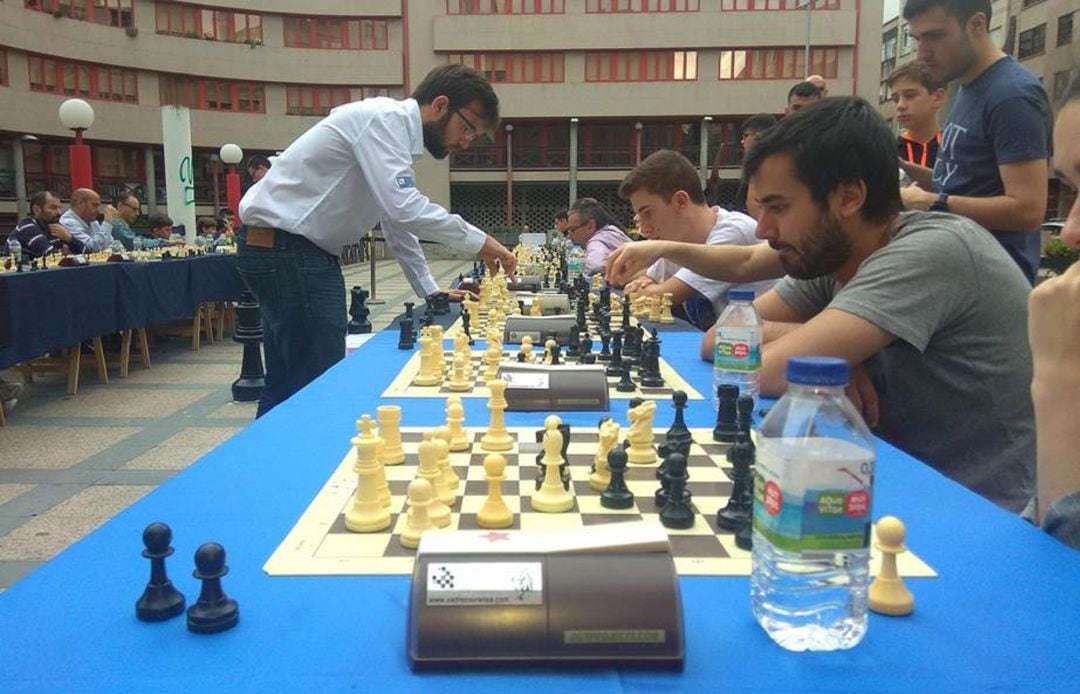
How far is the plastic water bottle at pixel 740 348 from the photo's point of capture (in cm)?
211

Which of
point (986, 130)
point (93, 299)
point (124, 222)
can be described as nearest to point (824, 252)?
point (986, 130)

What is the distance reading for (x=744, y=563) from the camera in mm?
1181

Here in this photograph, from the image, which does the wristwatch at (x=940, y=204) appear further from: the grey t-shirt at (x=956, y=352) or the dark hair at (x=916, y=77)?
the dark hair at (x=916, y=77)

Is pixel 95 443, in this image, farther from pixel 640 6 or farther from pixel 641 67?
pixel 640 6

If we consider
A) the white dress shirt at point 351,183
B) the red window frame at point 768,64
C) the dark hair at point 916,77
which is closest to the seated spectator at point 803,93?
the dark hair at point 916,77

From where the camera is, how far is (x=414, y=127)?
350 cm

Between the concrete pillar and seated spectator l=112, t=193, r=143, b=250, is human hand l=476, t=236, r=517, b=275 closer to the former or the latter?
seated spectator l=112, t=193, r=143, b=250

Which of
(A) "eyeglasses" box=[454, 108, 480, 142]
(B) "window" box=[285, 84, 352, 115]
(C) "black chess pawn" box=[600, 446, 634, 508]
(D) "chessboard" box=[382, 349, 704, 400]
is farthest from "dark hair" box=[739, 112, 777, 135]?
(B) "window" box=[285, 84, 352, 115]

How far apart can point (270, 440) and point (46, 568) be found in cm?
70

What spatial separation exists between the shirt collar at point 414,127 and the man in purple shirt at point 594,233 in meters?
3.83

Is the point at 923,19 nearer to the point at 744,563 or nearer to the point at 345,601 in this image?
the point at 744,563

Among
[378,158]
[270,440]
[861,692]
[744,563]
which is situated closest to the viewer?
[861,692]

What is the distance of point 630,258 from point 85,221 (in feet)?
30.3

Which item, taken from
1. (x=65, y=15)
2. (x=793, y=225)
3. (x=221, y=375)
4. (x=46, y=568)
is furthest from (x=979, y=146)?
(x=65, y=15)
